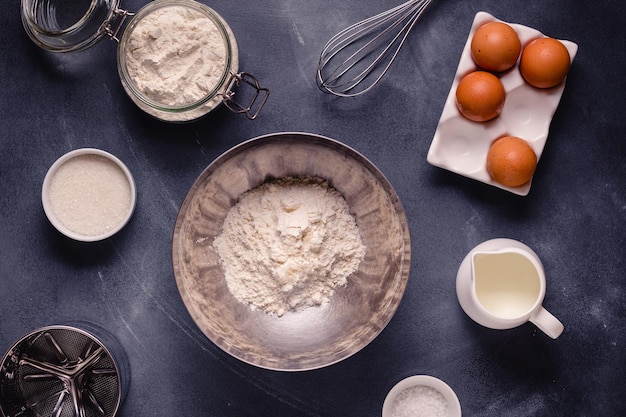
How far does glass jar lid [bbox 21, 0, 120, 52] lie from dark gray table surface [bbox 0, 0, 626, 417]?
0.25 feet

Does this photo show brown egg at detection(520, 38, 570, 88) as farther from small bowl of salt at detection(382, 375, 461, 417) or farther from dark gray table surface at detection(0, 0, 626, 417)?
small bowl of salt at detection(382, 375, 461, 417)

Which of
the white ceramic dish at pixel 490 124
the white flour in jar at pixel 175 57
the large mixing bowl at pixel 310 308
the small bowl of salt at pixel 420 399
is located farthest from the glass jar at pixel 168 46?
the small bowl of salt at pixel 420 399

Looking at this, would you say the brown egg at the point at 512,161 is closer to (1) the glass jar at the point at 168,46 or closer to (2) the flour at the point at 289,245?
(2) the flour at the point at 289,245

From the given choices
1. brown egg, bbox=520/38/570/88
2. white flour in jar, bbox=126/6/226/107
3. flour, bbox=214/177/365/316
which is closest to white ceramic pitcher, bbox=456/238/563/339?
flour, bbox=214/177/365/316

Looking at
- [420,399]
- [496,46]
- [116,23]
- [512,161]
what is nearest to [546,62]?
[496,46]

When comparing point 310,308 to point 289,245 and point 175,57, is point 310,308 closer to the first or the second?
point 289,245

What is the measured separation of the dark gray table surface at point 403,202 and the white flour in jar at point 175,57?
0.11m

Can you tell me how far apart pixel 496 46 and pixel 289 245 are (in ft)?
1.96

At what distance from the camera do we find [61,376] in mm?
1379

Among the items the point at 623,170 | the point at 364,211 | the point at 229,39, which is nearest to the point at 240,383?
the point at 364,211

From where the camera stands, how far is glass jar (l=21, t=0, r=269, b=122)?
4.41 feet

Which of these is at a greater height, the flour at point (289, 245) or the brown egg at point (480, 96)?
the brown egg at point (480, 96)

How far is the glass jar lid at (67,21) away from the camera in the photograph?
1358mm

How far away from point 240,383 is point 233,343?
0.18 m
